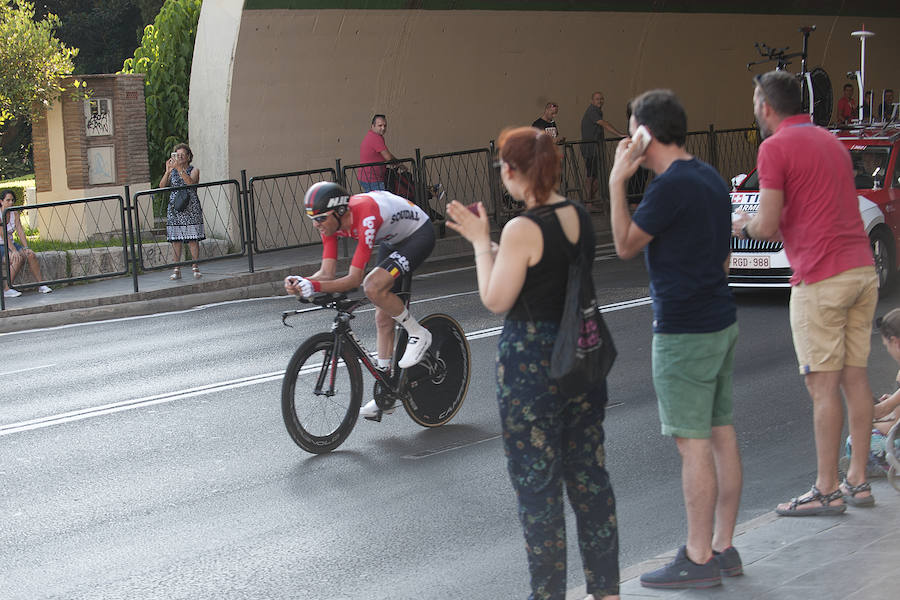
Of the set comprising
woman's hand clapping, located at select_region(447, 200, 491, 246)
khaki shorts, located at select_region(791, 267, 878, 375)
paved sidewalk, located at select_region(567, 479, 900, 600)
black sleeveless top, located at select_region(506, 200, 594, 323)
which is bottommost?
paved sidewalk, located at select_region(567, 479, 900, 600)

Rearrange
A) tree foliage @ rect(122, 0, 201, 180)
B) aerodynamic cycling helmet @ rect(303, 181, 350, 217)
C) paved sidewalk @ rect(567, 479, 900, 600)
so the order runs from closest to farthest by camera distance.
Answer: paved sidewalk @ rect(567, 479, 900, 600) → aerodynamic cycling helmet @ rect(303, 181, 350, 217) → tree foliage @ rect(122, 0, 201, 180)

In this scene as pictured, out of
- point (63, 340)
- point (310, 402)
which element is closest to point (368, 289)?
point (310, 402)

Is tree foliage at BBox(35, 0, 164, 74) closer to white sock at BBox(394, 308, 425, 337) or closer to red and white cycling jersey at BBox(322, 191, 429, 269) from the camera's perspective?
red and white cycling jersey at BBox(322, 191, 429, 269)

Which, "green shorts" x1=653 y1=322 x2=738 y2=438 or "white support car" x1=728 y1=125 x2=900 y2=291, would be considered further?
"white support car" x1=728 y1=125 x2=900 y2=291

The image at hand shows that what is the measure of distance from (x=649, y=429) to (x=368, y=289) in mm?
2135

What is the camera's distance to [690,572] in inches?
190

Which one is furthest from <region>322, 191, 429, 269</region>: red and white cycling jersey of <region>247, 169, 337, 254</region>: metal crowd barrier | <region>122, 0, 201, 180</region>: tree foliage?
<region>122, 0, 201, 180</region>: tree foliage

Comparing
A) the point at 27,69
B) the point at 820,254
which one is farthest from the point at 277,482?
the point at 27,69

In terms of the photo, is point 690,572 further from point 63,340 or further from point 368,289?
point 63,340

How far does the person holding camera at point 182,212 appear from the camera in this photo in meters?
16.2

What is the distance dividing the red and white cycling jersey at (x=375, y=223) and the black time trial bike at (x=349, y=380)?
301 millimetres

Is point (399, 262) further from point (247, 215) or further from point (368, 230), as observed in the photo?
point (247, 215)

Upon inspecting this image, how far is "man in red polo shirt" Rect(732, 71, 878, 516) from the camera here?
5.46 m

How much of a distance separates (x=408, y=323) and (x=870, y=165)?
7491mm
